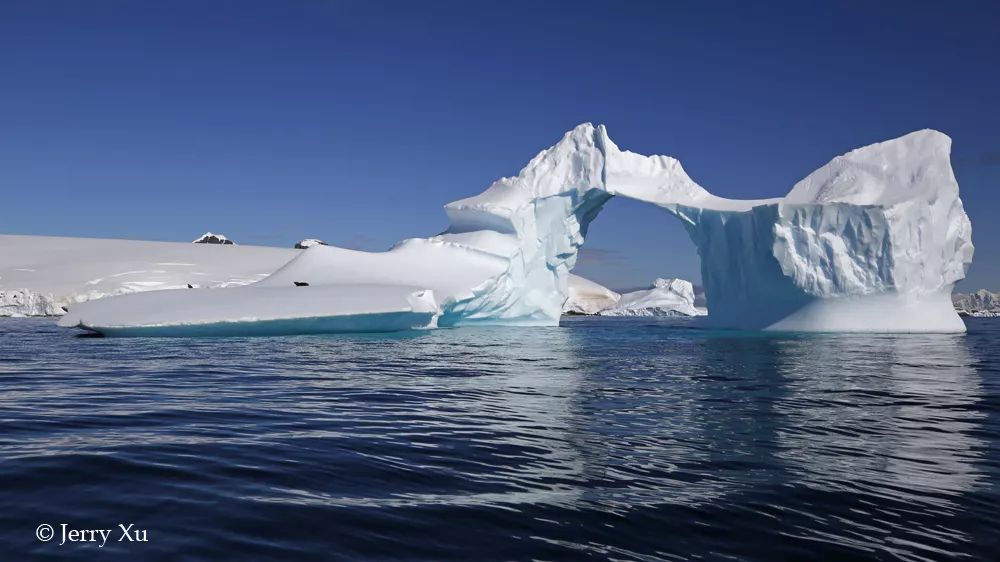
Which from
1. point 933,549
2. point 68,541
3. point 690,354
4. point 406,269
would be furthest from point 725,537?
point 406,269

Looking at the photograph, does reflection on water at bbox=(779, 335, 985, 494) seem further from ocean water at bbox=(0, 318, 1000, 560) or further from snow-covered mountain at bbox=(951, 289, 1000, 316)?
snow-covered mountain at bbox=(951, 289, 1000, 316)

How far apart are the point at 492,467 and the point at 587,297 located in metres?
→ 79.5

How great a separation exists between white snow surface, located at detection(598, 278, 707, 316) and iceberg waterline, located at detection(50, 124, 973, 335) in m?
45.2

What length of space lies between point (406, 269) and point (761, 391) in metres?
15.9

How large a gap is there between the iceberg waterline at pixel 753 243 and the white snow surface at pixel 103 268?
87.7 feet

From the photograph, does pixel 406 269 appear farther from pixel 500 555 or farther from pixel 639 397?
pixel 500 555

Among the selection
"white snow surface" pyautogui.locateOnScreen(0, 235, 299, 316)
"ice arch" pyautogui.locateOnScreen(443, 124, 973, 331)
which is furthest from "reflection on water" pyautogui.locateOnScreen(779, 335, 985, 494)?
"white snow surface" pyautogui.locateOnScreen(0, 235, 299, 316)

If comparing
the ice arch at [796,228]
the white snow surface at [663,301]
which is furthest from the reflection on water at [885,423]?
the white snow surface at [663,301]

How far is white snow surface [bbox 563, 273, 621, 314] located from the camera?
8188 cm

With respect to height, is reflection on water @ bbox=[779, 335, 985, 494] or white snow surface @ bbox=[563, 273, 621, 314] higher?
white snow surface @ bbox=[563, 273, 621, 314]

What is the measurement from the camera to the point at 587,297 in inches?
3287

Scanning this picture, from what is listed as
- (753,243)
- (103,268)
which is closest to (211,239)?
(103,268)

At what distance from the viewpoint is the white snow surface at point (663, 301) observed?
7288 centimetres

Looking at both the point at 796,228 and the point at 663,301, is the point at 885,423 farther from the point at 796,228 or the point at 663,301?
the point at 663,301
